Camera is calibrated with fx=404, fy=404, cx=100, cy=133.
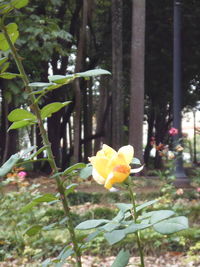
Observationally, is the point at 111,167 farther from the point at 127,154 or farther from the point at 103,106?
the point at 103,106

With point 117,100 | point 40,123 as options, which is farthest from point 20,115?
point 117,100

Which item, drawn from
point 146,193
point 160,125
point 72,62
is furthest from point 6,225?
point 160,125

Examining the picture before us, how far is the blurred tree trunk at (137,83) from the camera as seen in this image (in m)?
8.59

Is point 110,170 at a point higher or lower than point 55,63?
lower

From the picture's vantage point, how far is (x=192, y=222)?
173 inches

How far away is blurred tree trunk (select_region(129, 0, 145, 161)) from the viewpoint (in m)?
8.59

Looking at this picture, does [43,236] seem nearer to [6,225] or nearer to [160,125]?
[6,225]

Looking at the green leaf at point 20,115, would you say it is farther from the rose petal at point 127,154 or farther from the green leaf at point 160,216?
the green leaf at point 160,216

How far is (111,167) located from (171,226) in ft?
0.53

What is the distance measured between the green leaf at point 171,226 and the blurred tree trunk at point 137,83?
304 inches

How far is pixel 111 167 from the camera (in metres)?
0.79

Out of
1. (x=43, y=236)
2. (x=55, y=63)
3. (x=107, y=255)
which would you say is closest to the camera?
(x=107, y=255)

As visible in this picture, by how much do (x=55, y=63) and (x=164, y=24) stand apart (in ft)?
11.3

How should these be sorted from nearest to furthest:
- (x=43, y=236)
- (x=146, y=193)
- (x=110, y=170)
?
(x=110, y=170) < (x=43, y=236) < (x=146, y=193)
